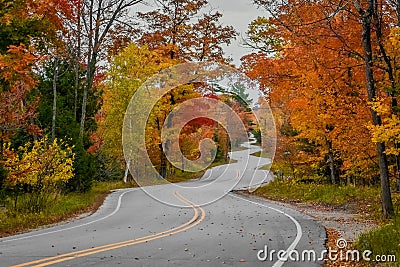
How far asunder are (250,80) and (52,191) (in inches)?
453

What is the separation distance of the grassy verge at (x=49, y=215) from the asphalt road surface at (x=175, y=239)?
38.2 inches

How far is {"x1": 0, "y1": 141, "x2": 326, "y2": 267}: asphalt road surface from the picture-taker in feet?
28.4

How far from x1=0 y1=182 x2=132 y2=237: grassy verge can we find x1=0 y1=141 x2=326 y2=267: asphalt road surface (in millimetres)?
971

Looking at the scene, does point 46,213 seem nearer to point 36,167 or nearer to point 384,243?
point 36,167

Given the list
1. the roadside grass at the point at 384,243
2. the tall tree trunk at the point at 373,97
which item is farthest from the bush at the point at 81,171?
the roadside grass at the point at 384,243

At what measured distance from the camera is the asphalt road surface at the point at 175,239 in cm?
867

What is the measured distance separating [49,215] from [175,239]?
23.1 ft

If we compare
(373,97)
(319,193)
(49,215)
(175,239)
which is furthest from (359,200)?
(49,215)

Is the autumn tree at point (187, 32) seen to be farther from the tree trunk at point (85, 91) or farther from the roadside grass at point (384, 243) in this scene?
the roadside grass at point (384, 243)

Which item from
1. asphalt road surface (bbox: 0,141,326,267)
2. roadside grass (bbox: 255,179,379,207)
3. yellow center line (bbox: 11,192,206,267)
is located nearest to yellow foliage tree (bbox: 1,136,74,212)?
asphalt road surface (bbox: 0,141,326,267)

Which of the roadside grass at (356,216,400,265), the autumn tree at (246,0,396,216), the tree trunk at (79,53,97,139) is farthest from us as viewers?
the tree trunk at (79,53,97,139)

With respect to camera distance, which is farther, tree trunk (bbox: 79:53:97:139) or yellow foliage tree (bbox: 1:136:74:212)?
tree trunk (bbox: 79:53:97:139)

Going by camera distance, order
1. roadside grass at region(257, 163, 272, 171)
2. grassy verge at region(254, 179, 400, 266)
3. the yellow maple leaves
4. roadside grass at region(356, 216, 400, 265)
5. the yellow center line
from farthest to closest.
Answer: roadside grass at region(257, 163, 272, 171)
the yellow maple leaves
grassy verge at region(254, 179, 400, 266)
roadside grass at region(356, 216, 400, 265)
the yellow center line

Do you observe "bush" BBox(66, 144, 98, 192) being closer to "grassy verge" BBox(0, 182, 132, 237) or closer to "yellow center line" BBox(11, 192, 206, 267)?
"grassy verge" BBox(0, 182, 132, 237)
